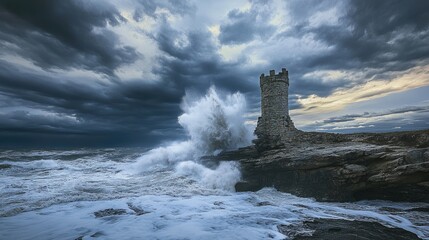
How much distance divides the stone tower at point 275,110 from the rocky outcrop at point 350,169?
3033 mm

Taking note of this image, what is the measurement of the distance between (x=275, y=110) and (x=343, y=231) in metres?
13.1

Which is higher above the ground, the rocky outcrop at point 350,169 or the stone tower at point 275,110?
the stone tower at point 275,110

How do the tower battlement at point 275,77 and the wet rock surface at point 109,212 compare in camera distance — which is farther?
the tower battlement at point 275,77

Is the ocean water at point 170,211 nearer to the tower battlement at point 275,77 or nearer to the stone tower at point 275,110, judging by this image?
the stone tower at point 275,110

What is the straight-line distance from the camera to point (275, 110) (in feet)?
61.7

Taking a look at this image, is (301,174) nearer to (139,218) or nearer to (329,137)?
(329,137)

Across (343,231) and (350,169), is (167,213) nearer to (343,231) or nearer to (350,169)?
(343,231)

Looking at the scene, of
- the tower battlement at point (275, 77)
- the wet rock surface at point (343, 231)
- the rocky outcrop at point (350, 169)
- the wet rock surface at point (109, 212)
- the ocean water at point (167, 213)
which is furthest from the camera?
the tower battlement at point (275, 77)

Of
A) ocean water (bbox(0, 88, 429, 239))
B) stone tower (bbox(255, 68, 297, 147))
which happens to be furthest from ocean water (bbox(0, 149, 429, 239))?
stone tower (bbox(255, 68, 297, 147))

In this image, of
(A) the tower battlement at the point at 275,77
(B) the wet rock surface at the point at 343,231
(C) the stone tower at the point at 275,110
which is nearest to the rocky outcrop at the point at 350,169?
(C) the stone tower at the point at 275,110

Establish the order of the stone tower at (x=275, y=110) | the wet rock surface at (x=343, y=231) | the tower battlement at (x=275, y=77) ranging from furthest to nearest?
the tower battlement at (x=275, y=77), the stone tower at (x=275, y=110), the wet rock surface at (x=343, y=231)

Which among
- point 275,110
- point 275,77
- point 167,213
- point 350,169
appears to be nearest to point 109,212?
point 167,213

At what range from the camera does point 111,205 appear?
992 centimetres

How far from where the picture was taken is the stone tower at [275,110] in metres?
18.7
